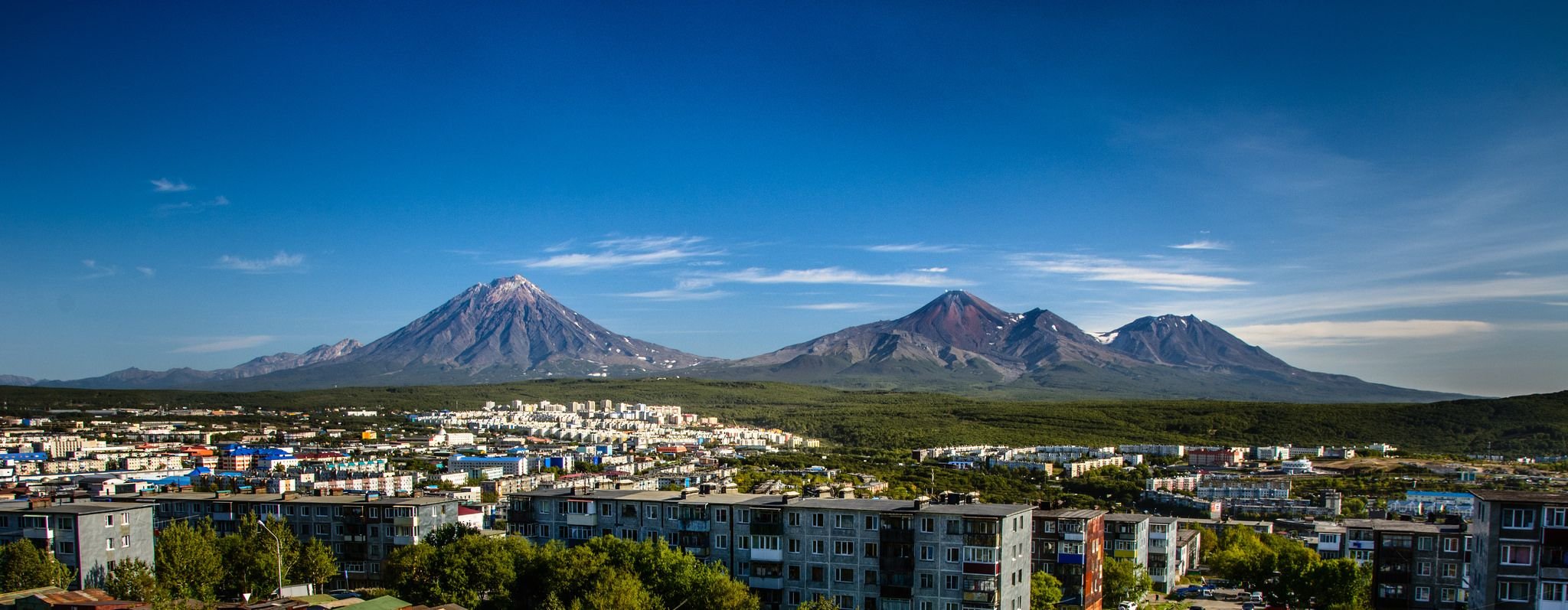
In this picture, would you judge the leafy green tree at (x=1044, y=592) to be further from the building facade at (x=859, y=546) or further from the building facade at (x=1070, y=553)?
the building facade at (x=859, y=546)

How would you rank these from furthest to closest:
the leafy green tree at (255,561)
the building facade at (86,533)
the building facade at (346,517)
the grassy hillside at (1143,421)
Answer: the grassy hillside at (1143,421) → the building facade at (346,517) → the leafy green tree at (255,561) → the building facade at (86,533)

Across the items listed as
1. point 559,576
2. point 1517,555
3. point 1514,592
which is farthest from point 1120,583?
point 559,576

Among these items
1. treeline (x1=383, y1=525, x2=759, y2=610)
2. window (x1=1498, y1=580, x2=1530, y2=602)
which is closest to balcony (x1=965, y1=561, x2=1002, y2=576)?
treeline (x1=383, y1=525, x2=759, y2=610)

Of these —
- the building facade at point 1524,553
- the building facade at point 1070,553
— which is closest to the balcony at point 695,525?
the building facade at point 1070,553

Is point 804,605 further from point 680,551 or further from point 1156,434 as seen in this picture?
point 1156,434

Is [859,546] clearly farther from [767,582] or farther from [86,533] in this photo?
[86,533]

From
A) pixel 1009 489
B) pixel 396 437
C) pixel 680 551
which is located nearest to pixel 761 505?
pixel 680 551

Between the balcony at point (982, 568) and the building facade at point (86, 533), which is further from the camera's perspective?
the building facade at point (86, 533)

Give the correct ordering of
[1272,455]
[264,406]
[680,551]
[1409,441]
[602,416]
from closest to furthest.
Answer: [680,551] → [1272,455] → [1409,441] → [264,406] → [602,416]
